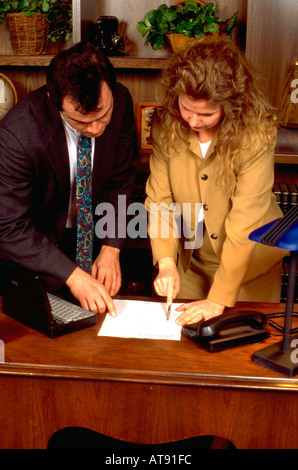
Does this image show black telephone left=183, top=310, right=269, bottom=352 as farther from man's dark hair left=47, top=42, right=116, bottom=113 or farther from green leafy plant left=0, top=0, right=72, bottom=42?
green leafy plant left=0, top=0, right=72, bottom=42

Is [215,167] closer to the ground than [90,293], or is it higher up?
higher up

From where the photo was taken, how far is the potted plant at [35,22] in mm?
2547

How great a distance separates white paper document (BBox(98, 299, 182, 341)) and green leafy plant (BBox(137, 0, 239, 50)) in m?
1.35

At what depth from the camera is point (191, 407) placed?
1369mm

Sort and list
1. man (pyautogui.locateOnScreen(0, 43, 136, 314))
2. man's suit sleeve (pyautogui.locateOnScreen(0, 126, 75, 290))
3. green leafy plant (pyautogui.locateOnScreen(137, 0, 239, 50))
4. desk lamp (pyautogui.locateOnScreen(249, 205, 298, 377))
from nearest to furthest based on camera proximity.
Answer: desk lamp (pyautogui.locateOnScreen(249, 205, 298, 377)) → man (pyautogui.locateOnScreen(0, 43, 136, 314)) → man's suit sleeve (pyautogui.locateOnScreen(0, 126, 75, 290)) → green leafy plant (pyautogui.locateOnScreen(137, 0, 239, 50))

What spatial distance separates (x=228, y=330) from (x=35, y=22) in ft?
5.98

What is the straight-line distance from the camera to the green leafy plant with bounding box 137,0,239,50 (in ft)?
8.07

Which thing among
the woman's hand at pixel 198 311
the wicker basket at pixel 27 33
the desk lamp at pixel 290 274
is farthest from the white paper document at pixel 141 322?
the wicker basket at pixel 27 33

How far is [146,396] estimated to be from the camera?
4.49 feet

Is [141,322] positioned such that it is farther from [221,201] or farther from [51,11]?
[51,11]

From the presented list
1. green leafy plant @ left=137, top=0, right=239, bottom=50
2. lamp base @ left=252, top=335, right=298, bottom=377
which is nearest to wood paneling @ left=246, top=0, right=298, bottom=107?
green leafy plant @ left=137, top=0, right=239, bottom=50

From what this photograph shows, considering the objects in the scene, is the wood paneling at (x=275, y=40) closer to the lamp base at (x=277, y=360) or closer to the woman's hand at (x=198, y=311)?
the woman's hand at (x=198, y=311)

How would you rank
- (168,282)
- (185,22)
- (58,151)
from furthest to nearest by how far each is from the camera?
(185,22) < (58,151) < (168,282)

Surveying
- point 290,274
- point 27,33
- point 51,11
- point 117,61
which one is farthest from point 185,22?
point 290,274
